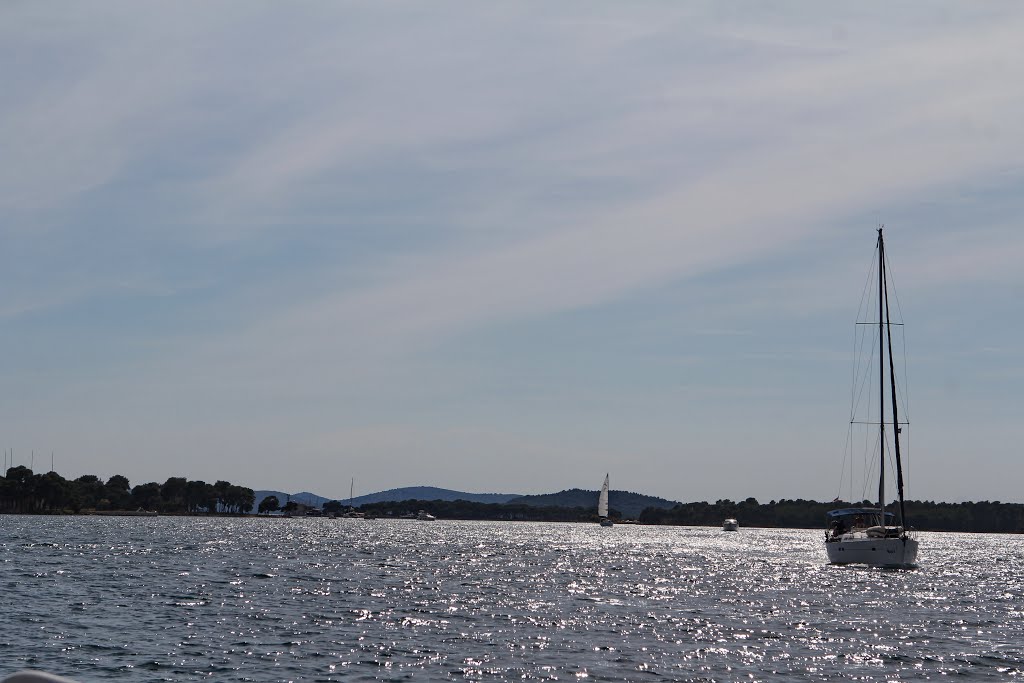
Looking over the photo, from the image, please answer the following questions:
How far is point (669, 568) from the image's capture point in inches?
4210

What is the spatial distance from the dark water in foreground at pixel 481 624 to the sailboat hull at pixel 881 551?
12.9 feet

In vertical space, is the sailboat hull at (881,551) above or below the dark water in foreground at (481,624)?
above

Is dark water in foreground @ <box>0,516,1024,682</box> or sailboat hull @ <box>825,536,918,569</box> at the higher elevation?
sailboat hull @ <box>825,536,918,569</box>

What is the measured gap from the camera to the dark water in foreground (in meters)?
37.8

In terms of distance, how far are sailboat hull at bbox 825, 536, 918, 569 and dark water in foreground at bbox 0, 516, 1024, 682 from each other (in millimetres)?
3932

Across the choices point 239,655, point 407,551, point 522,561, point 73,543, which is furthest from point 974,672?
point 73,543

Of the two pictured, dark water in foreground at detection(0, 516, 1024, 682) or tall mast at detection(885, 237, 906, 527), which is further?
tall mast at detection(885, 237, 906, 527)

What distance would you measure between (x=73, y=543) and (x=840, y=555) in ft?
266

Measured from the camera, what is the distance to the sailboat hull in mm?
98188

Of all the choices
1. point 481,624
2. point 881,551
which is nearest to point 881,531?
point 881,551

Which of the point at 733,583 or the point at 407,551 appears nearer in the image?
the point at 733,583

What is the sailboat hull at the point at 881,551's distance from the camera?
98.2 m

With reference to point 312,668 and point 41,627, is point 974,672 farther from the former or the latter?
point 41,627

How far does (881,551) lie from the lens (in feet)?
324
